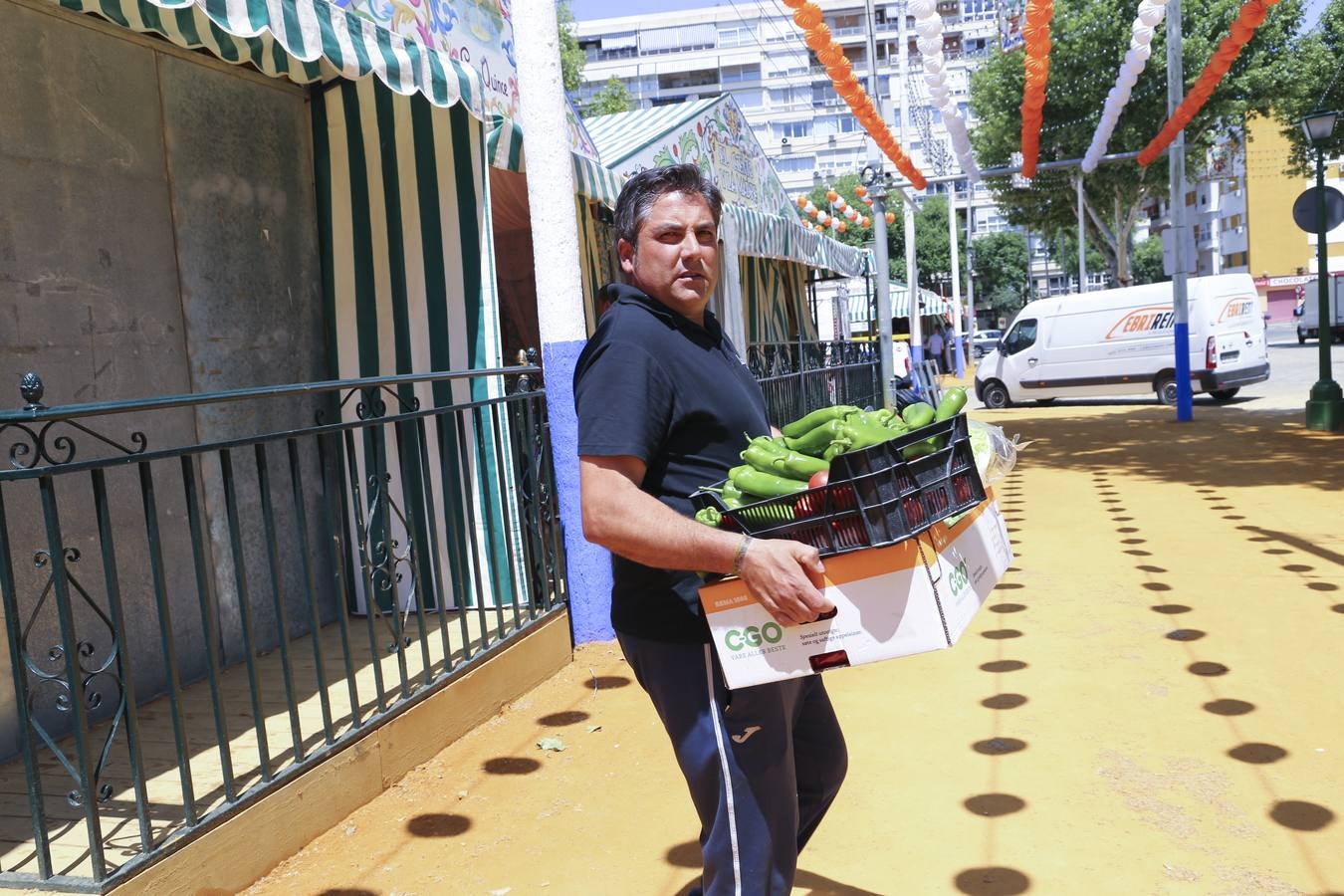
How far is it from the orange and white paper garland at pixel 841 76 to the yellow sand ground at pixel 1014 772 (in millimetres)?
5245

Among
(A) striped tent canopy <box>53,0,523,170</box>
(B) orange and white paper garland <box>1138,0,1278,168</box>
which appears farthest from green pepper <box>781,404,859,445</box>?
(B) orange and white paper garland <box>1138,0,1278,168</box>

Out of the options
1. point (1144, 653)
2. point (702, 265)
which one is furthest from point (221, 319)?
point (1144, 653)

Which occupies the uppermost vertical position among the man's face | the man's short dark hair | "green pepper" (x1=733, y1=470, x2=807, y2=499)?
the man's short dark hair

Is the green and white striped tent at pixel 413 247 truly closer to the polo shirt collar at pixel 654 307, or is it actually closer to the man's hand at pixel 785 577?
the polo shirt collar at pixel 654 307

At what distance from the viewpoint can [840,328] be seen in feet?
92.8

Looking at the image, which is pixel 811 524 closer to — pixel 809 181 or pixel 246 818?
pixel 246 818

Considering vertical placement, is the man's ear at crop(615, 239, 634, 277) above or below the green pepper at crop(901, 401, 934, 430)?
above

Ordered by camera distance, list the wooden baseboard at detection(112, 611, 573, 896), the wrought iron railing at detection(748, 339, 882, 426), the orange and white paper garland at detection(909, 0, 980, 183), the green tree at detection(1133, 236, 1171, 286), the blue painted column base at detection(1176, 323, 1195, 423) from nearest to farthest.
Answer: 1. the wooden baseboard at detection(112, 611, 573, 896)
2. the orange and white paper garland at detection(909, 0, 980, 183)
3. the wrought iron railing at detection(748, 339, 882, 426)
4. the blue painted column base at detection(1176, 323, 1195, 423)
5. the green tree at detection(1133, 236, 1171, 286)

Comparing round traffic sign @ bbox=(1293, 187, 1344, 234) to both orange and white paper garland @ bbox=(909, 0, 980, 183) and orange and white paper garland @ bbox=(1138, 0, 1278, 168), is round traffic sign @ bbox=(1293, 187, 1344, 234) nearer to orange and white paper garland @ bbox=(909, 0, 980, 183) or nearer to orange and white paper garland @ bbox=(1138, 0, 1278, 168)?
orange and white paper garland @ bbox=(1138, 0, 1278, 168)

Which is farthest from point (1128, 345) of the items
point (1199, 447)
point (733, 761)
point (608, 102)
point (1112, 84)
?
point (733, 761)

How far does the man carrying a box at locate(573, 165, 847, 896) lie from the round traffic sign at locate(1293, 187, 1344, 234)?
12.2 metres

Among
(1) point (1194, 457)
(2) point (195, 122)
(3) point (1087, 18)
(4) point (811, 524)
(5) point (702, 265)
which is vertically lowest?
(1) point (1194, 457)

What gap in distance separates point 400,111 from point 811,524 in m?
4.45

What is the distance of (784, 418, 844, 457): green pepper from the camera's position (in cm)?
213
